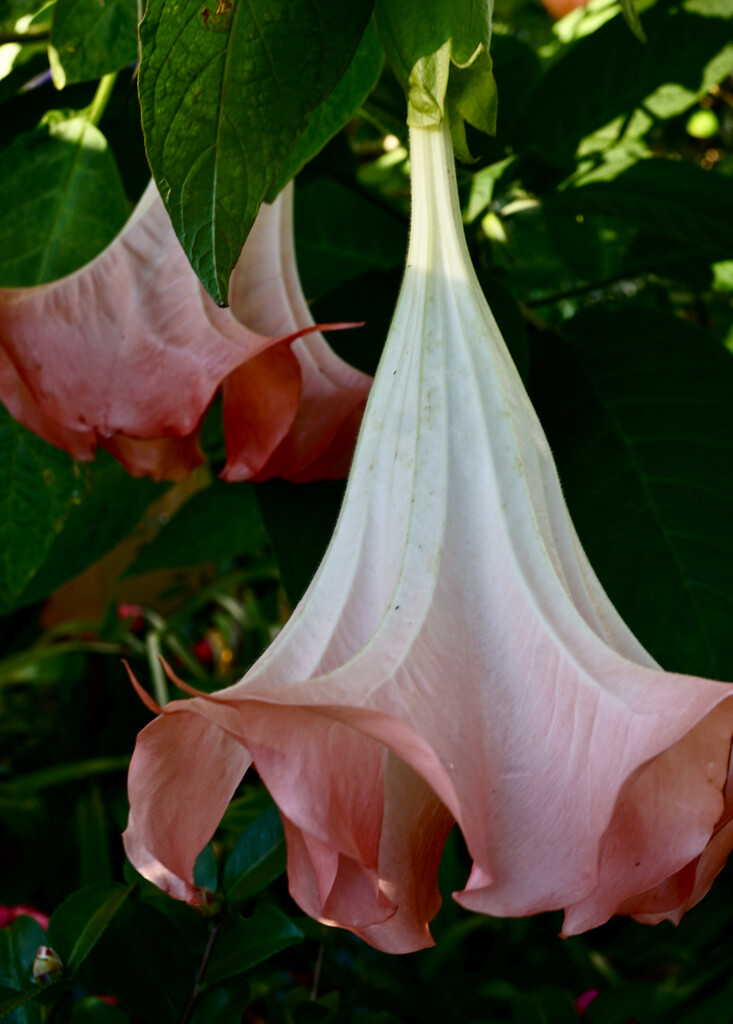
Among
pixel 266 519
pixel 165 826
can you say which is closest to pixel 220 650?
pixel 266 519

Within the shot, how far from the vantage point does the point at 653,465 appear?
56cm

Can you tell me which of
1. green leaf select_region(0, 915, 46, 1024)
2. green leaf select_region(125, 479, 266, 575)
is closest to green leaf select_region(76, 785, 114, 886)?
green leaf select_region(125, 479, 266, 575)

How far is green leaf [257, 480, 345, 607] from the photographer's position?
478mm

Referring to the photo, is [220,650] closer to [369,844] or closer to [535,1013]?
[535,1013]

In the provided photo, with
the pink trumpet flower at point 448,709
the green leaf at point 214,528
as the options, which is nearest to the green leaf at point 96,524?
the green leaf at point 214,528

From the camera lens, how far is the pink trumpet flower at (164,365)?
401 millimetres

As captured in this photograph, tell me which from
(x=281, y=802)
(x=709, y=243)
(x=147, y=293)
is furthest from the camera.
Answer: (x=709, y=243)

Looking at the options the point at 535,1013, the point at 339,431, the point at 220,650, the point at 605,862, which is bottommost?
the point at 220,650

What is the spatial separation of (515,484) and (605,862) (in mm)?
114

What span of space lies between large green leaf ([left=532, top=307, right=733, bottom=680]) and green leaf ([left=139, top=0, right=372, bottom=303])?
30 cm

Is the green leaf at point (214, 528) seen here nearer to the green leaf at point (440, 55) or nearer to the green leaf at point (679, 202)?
the green leaf at point (679, 202)

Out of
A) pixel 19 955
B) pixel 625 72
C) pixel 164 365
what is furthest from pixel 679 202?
pixel 19 955

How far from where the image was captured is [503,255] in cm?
68

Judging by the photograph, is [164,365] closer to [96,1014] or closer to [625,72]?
[96,1014]
